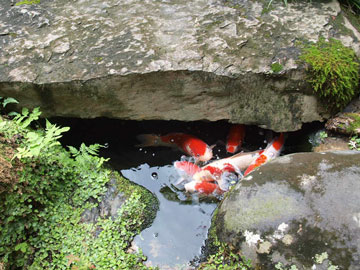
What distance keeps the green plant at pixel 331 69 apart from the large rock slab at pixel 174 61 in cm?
11

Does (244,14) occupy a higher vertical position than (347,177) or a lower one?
higher

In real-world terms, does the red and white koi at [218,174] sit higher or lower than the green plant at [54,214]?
lower

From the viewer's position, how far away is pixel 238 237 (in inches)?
113

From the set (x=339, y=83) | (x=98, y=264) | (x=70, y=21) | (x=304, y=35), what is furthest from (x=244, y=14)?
(x=98, y=264)

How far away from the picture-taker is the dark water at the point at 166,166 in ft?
11.2

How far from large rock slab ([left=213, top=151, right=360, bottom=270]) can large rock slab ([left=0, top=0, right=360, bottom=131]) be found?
93cm

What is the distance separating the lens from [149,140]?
475 centimetres

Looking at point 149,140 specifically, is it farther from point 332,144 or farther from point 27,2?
point 27,2

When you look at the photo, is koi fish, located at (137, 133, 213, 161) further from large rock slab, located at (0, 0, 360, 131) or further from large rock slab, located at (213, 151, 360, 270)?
large rock slab, located at (213, 151, 360, 270)

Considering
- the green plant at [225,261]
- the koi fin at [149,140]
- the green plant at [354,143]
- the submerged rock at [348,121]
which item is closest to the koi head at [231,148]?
the koi fin at [149,140]

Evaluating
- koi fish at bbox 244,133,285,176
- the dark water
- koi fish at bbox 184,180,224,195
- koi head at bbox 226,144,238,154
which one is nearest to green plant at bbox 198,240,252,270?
the dark water

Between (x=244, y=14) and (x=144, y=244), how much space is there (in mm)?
2884

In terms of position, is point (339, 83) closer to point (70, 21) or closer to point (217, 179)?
point (217, 179)

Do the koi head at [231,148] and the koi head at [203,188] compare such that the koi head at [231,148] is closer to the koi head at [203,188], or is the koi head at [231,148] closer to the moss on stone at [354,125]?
the koi head at [203,188]
